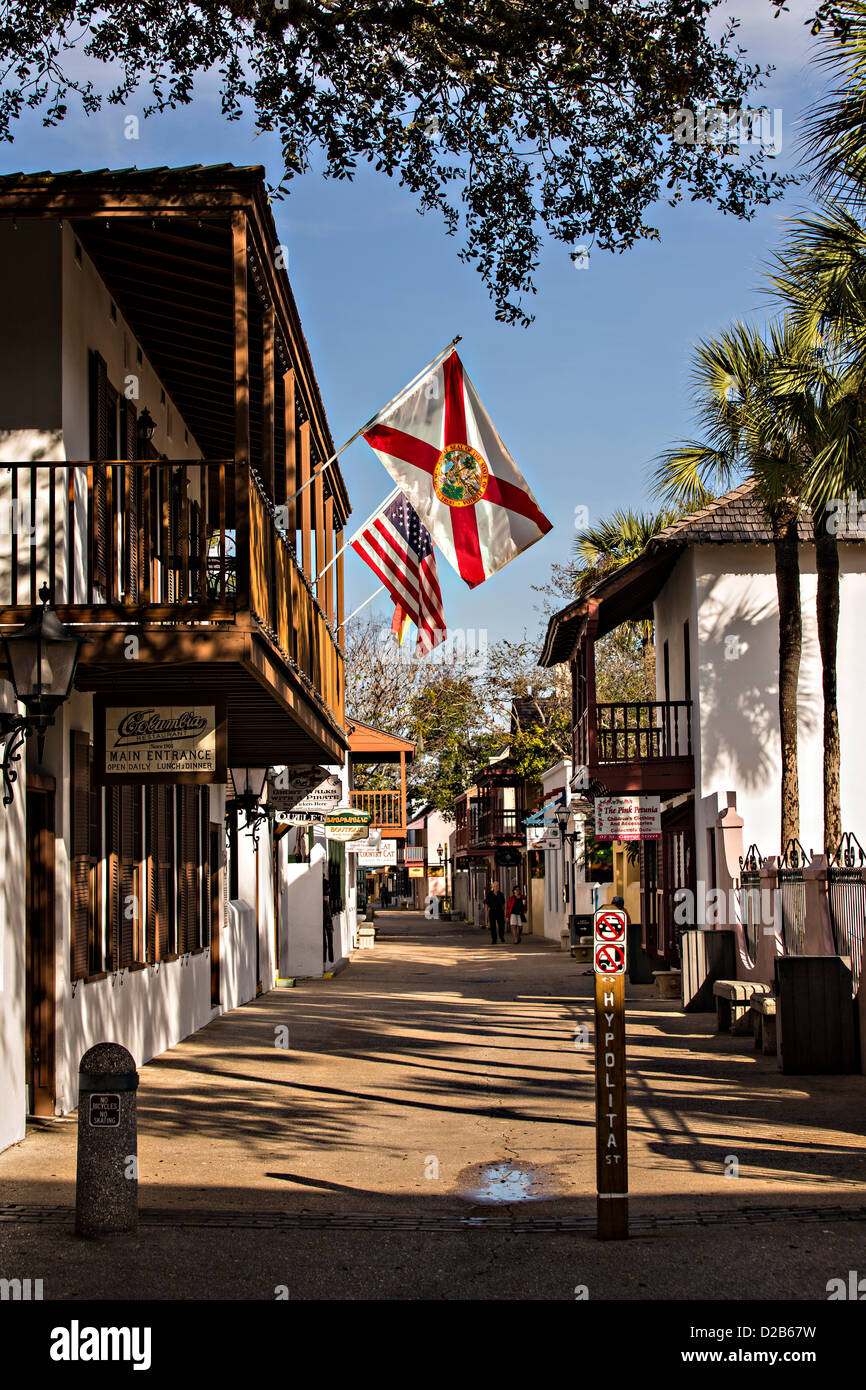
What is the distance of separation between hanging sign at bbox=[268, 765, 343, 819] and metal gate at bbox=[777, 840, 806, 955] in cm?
694

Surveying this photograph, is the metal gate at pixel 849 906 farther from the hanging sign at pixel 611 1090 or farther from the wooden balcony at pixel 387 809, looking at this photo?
the wooden balcony at pixel 387 809

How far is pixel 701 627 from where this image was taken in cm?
2470

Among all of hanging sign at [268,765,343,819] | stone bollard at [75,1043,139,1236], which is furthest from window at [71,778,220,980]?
stone bollard at [75,1043,139,1236]

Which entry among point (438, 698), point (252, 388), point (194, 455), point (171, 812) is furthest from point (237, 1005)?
point (438, 698)

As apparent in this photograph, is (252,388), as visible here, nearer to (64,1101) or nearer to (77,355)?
(77,355)

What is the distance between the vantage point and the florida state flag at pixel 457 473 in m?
12.5

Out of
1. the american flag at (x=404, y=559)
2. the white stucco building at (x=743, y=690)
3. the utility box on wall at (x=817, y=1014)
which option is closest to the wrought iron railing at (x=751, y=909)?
the utility box on wall at (x=817, y=1014)

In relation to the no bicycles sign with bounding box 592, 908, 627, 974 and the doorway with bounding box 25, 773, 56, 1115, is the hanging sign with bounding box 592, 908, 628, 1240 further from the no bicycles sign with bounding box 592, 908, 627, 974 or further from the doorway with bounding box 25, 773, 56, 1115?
the doorway with bounding box 25, 773, 56, 1115

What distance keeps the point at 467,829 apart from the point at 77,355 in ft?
207

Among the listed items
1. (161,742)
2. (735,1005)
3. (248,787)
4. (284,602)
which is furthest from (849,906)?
(248,787)

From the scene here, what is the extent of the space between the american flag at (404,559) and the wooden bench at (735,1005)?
512 centimetres

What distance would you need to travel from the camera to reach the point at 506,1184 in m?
8.94

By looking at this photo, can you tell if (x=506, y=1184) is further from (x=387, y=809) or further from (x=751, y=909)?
(x=387, y=809)

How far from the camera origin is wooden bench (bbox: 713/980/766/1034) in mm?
15883
